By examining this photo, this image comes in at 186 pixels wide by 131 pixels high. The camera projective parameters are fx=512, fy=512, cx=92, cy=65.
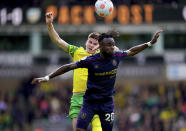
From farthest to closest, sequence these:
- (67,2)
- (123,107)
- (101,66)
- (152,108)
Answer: (123,107)
(152,108)
(67,2)
(101,66)

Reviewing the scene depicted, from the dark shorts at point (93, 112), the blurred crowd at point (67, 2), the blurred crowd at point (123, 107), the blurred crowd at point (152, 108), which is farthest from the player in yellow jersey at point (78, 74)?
the blurred crowd at point (123, 107)

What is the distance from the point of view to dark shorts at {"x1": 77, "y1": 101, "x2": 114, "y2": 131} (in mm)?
8586

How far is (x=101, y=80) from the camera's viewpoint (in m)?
8.45

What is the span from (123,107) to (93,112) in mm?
12033

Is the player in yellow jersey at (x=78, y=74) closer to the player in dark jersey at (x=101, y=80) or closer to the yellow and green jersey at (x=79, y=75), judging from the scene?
the yellow and green jersey at (x=79, y=75)

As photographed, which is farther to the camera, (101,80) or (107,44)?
(101,80)

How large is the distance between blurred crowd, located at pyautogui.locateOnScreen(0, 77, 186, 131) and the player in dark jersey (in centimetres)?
1099

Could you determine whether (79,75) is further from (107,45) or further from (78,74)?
(107,45)

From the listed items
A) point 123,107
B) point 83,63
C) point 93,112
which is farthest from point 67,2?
point 83,63

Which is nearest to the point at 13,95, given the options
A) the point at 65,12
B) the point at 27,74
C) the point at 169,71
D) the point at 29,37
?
the point at 27,74

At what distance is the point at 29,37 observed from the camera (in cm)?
2247

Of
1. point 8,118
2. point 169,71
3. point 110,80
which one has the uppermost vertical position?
point 110,80

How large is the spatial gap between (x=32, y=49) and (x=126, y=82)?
441 cm

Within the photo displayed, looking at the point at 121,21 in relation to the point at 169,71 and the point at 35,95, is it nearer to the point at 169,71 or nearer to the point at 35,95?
the point at 169,71
